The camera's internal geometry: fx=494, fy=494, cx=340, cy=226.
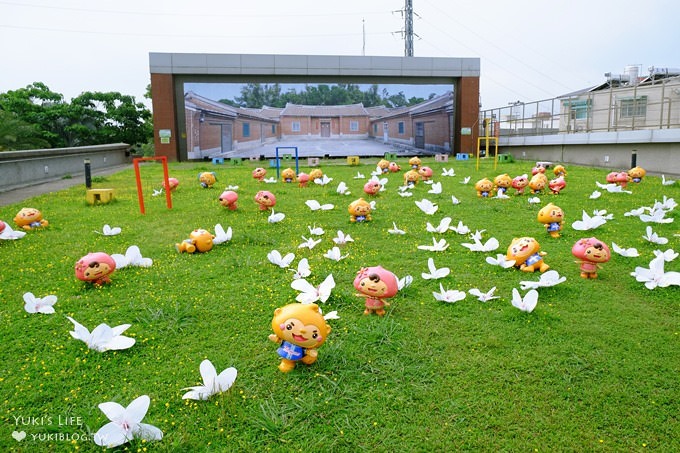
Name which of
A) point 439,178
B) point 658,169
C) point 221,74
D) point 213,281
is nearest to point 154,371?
point 213,281

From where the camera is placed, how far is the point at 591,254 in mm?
5441

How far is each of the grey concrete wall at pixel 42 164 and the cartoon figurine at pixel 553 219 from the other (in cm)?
1476

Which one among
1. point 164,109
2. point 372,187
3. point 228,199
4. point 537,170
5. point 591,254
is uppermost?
point 164,109

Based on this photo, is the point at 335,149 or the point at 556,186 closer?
the point at 556,186

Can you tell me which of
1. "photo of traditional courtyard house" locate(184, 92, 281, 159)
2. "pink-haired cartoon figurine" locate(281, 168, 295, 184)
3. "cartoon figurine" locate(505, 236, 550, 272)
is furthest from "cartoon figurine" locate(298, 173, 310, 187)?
"photo of traditional courtyard house" locate(184, 92, 281, 159)

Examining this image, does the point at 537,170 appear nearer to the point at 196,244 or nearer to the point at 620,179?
the point at 620,179

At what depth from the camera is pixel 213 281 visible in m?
5.65

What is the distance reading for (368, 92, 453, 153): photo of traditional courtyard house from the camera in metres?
31.4

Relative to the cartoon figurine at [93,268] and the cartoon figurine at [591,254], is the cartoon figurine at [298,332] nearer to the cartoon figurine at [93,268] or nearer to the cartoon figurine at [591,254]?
the cartoon figurine at [93,268]

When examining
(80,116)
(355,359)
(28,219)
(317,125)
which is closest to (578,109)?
(317,125)

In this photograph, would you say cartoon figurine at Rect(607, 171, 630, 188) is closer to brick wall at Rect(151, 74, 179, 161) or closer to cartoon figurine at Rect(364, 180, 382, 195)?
cartoon figurine at Rect(364, 180, 382, 195)

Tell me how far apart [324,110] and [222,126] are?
634 cm

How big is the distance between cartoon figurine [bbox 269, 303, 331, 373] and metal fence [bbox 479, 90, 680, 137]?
17273mm

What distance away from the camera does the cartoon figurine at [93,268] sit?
5305 millimetres
